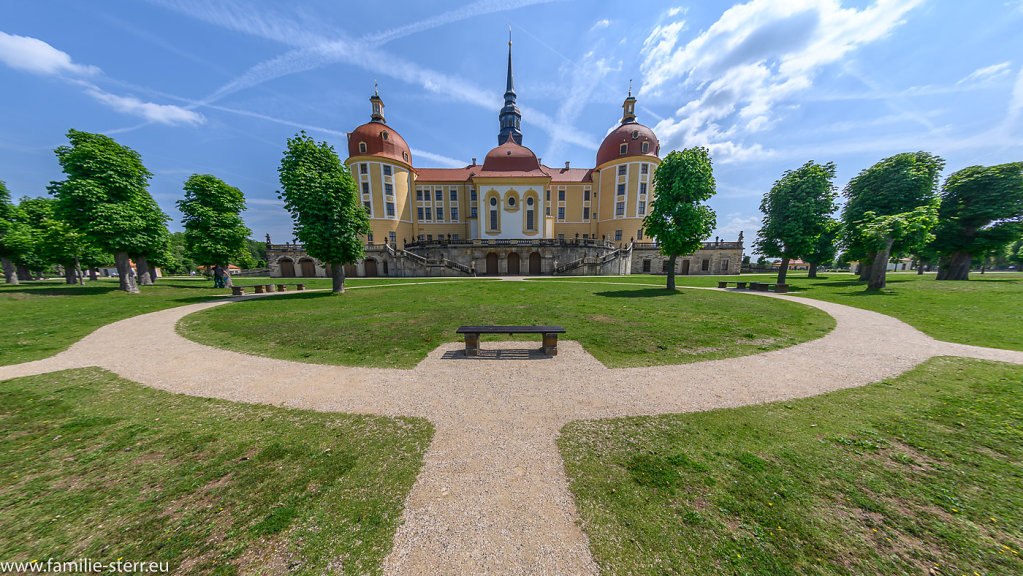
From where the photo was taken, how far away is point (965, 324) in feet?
34.3

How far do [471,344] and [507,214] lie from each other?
33.5 meters

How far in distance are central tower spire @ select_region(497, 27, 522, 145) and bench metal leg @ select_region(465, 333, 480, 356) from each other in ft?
184

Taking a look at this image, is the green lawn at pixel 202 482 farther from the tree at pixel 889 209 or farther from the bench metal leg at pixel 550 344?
the tree at pixel 889 209

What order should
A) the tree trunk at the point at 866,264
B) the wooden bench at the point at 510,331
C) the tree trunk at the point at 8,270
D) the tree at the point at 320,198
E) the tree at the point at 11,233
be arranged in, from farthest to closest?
1. the tree trunk at the point at 8,270
2. the tree at the point at 11,233
3. the tree trunk at the point at 866,264
4. the tree at the point at 320,198
5. the wooden bench at the point at 510,331

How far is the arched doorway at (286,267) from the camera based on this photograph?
3734cm

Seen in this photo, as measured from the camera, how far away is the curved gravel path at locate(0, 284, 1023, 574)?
9.31 ft

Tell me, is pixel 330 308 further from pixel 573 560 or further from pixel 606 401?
pixel 573 560

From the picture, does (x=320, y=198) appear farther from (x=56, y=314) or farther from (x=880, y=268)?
(x=880, y=268)

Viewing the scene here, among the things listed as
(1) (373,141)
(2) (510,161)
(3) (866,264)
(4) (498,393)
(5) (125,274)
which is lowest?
(4) (498,393)

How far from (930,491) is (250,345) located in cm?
1389

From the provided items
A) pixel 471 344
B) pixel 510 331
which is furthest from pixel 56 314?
pixel 510 331

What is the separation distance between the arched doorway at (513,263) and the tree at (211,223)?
27.4 m

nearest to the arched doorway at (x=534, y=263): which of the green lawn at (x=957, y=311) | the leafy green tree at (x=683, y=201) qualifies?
the leafy green tree at (x=683, y=201)

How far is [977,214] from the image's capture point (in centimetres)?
2394
